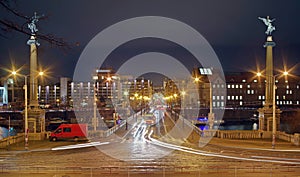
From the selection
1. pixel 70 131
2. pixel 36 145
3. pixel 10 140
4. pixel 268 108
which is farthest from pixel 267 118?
pixel 10 140

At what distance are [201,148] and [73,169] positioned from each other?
13.0m

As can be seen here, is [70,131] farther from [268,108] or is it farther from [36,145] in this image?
[268,108]

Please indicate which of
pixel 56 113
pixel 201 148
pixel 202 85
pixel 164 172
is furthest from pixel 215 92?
pixel 164 172

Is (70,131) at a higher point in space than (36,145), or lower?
higher

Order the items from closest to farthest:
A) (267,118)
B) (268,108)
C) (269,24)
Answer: (267,118) < (268,108) < (269,24)

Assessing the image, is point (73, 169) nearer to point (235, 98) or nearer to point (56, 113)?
point (56, 113)

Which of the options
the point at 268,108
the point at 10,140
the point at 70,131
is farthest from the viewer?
the point at 268,108

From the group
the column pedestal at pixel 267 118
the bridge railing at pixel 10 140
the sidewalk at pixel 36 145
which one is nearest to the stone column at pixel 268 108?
the column pedestal at pixel 267 118

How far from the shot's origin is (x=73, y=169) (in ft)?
61.6

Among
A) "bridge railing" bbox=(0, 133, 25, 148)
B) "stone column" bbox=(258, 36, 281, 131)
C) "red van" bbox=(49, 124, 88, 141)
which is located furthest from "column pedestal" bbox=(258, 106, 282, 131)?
"bridge railing" bbox=(0, 133, 25, 148)

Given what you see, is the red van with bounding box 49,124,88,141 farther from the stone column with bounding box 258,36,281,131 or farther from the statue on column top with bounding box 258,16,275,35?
the statue on column top with bounding box 258,16,275,35

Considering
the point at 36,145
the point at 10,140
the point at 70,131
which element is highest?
the point at 70,131

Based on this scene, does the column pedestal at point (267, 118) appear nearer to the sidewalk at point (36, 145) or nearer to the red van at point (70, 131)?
the red van at point (70, 131)

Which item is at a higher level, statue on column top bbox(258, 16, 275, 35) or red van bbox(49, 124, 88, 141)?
statue on column top bbox(258, 16, 275, 35)
